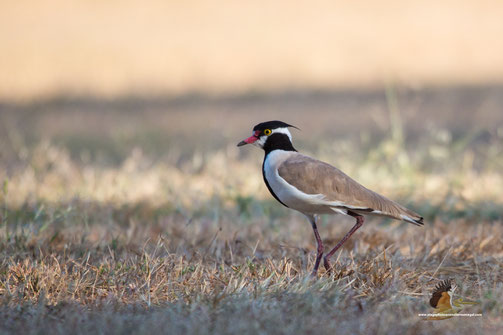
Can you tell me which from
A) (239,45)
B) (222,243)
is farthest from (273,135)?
(239,45)

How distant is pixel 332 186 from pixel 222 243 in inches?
43.9

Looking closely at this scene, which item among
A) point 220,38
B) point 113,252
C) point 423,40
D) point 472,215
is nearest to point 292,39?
point 220,38

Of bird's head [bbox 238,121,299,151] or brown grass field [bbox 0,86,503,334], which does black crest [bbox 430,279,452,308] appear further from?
bird's head [bbox 238,121,299,151]

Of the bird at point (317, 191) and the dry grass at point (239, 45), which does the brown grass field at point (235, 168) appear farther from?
the bird at point (317, 191)

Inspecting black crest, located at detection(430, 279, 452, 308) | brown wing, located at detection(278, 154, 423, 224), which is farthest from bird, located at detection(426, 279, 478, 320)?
brown wing, located at detection(278, 154, 423, 224)

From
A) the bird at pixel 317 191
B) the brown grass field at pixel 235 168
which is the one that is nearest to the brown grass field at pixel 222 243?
the brown grass field at pixel 235 168

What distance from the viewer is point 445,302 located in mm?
3406

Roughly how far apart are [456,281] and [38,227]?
276cm

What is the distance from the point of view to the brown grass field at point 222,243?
321cm

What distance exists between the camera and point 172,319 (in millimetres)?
3076

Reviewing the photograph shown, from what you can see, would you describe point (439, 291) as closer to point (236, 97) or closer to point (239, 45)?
point (236, 97)

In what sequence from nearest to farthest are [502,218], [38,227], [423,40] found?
1. [38,227]
2. [502,218]
3. [423,40]

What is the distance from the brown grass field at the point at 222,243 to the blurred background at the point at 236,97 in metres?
0.05

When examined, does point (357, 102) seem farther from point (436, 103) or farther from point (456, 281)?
point (456, 281)
